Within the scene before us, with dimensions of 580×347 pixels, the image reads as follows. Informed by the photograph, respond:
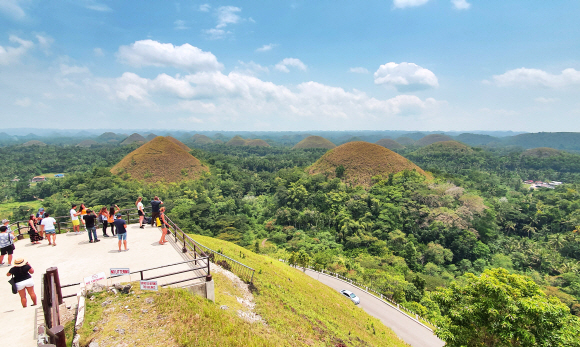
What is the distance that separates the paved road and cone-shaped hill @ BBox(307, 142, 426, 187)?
99.8ft

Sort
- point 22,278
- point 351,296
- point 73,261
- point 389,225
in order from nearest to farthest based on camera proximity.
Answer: point 22,278 < point 73,261 < point 351,296 < point 389,225

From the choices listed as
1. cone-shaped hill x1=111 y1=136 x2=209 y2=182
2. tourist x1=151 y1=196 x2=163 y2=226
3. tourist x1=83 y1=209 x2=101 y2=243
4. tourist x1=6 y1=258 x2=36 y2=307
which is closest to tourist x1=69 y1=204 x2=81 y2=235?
tourist x1=83 y1=209 x2=101 y2=243

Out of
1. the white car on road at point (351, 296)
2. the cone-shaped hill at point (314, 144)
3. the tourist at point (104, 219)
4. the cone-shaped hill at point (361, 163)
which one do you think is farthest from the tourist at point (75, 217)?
the cone-shaped hill at point (314, 144)

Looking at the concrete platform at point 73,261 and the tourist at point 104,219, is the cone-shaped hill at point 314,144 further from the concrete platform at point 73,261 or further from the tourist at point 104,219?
Answer: the concrete platform at point 73,261

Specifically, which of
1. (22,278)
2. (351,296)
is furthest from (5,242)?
(351,296)

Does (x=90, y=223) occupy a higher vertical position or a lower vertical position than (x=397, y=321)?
higher

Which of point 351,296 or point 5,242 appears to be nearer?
point 5,242

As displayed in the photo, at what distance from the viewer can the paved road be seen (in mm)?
15086

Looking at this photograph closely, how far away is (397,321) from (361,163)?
4007cm

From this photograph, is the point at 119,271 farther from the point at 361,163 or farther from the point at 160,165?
the point at 160,165

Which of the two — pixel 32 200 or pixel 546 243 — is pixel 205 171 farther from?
pixel 546 243

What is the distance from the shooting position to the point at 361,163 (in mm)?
54031

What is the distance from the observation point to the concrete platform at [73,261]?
529cm

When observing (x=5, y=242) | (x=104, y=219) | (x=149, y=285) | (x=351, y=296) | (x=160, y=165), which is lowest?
(x=351, y=296)
